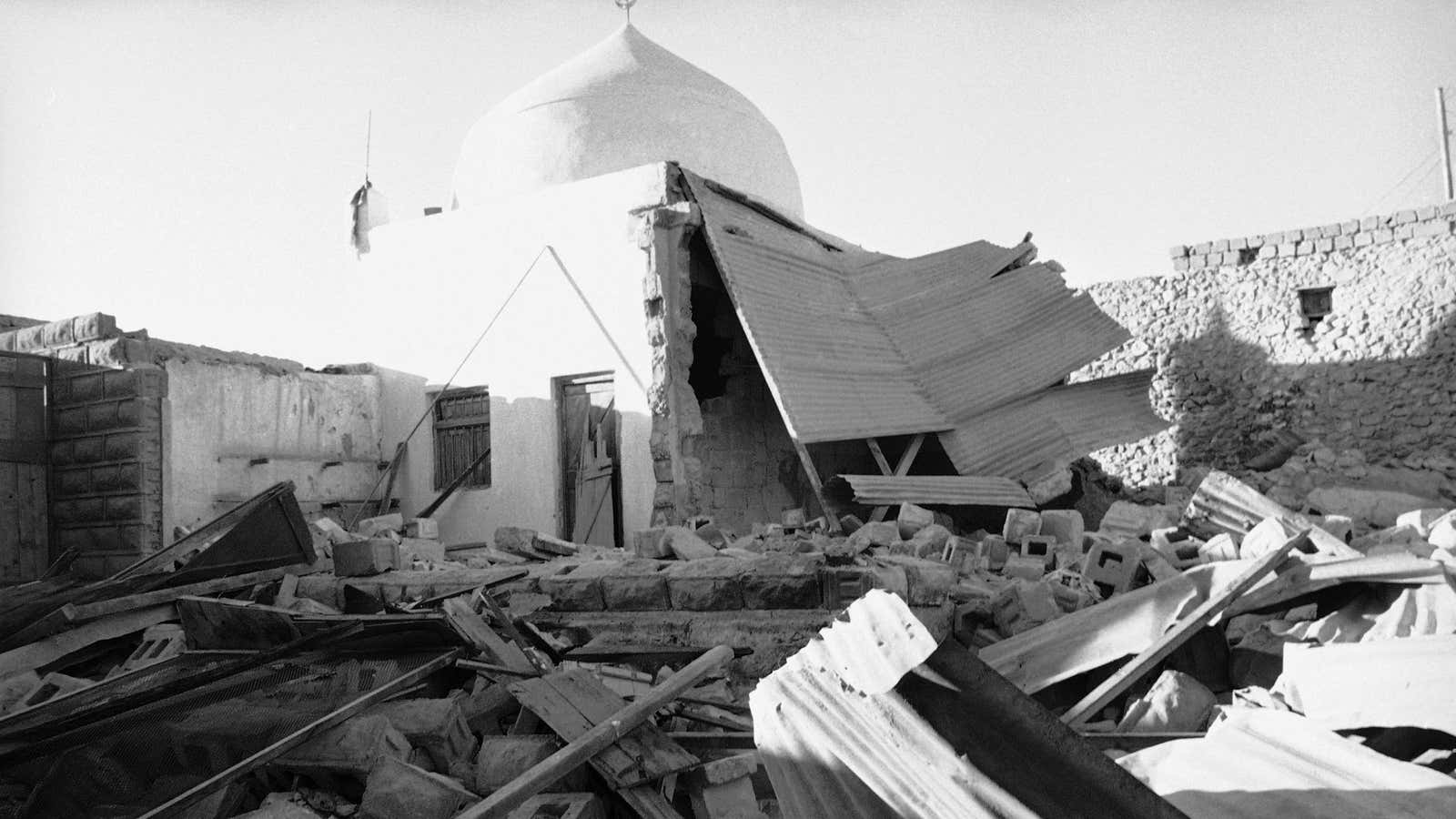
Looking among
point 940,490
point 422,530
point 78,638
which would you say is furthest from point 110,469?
point 940,490

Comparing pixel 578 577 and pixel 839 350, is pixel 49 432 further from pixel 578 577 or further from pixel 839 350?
pixel 839 350

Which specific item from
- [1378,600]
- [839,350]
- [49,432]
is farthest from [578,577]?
[49,432]

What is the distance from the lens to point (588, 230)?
11195 millimetres

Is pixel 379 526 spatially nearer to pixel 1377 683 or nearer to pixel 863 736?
pixel 863 736

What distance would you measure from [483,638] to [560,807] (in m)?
1.51

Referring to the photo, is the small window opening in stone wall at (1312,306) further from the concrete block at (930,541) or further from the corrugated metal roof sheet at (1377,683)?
the corrugated metal roof sheet at (1377,683)

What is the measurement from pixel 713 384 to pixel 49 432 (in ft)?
21.2

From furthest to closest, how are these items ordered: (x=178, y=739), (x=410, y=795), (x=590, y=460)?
(x=590, y=460) < (x=178, y=739) < (x=410, y=795)

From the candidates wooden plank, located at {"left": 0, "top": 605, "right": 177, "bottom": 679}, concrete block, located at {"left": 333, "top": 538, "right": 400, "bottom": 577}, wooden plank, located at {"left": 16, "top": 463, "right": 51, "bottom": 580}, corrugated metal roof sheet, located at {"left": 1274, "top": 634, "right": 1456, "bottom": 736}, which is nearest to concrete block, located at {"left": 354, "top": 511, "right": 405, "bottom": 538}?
wooden plank, located at {"left": 16, "top": 463, "right": 51, "bottom": 580}

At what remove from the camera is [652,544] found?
263 inches

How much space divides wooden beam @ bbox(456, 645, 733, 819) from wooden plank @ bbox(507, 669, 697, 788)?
51 mm

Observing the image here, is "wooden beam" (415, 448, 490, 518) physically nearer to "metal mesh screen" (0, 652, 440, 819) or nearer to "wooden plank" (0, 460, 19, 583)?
"wooden plank" (0, 460, 19, 583)

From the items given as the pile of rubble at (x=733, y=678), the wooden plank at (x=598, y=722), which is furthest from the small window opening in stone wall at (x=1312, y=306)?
the wooden plank at (x=598, y=722)

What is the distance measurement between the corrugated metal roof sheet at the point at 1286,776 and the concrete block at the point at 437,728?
2.39 m
